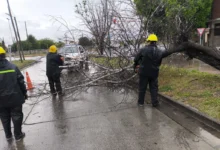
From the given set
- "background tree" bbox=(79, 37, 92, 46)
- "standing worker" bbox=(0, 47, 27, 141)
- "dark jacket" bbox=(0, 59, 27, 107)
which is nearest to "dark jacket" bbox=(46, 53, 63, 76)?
"background tree" bbox=(79, 37, 92, 46)

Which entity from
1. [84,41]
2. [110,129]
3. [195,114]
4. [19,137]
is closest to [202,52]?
[195,114]

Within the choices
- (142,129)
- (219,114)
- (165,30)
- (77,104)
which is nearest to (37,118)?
(77,104)

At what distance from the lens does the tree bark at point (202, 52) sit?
5.53 m

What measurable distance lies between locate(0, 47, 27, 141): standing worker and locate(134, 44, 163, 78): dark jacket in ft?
9.41

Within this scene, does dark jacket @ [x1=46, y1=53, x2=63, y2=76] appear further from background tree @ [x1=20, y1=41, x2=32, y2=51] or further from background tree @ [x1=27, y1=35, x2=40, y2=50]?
background tree @ [x1=27, y1=35, x2=40, y2=50]

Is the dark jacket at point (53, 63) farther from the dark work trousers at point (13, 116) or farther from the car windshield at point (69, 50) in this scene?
the car windshield at point (69, 50)

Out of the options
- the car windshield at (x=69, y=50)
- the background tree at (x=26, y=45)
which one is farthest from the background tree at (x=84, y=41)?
the background tree at (x=26, y=45)

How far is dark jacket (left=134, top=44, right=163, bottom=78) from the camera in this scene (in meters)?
4.86

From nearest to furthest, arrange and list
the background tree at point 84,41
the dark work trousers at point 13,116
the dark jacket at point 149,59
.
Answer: the dark work trousers at point 13,116 < the dark jacket at point 149,59 < the background tree at point 84,41

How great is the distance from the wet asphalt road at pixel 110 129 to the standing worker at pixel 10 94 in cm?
38

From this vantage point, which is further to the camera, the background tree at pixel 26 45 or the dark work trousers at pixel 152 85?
the background tree at pixel 26 45

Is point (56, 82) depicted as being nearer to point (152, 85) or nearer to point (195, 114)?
point (152, 85)

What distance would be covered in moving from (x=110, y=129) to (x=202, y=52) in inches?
146

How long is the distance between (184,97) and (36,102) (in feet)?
15.2
